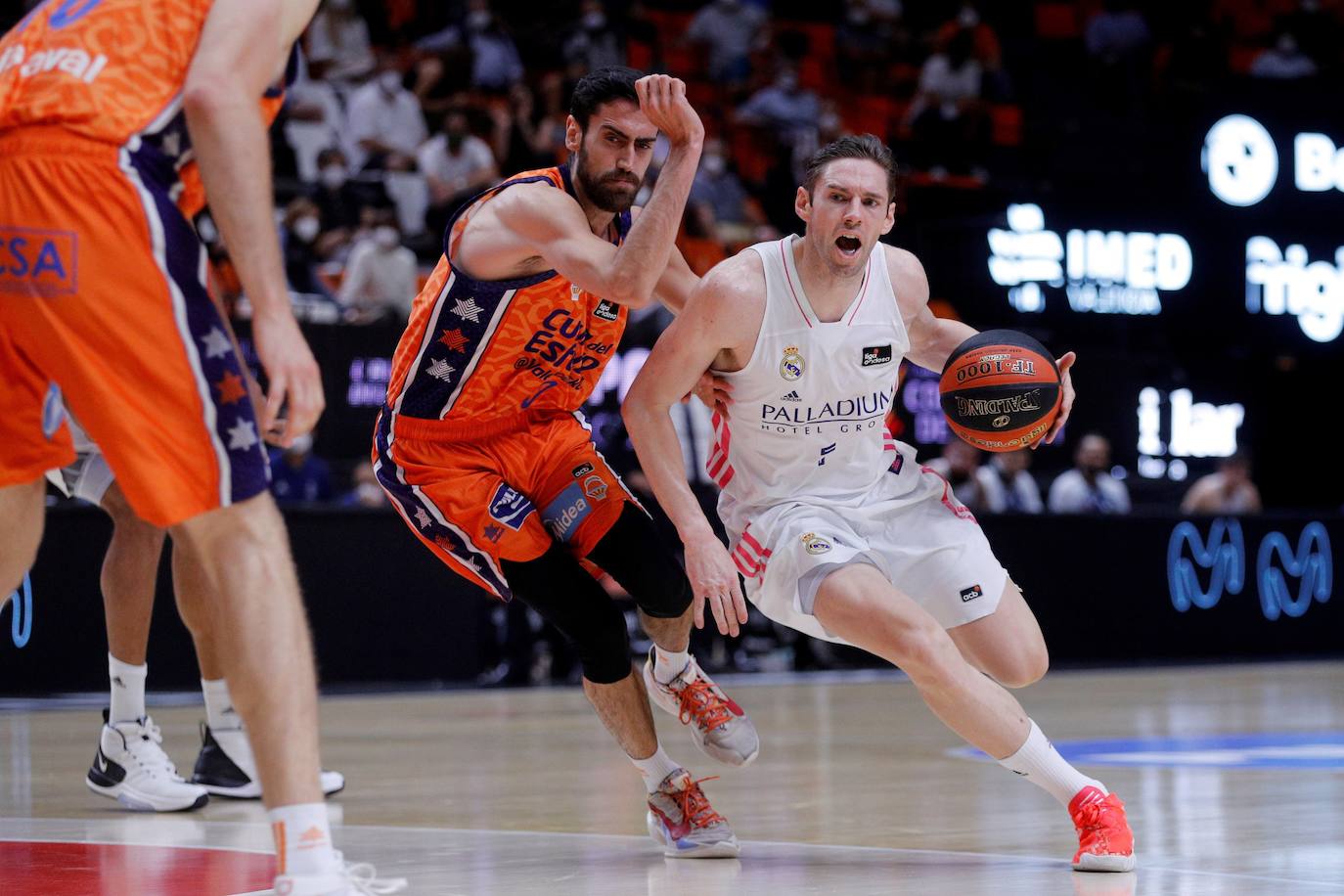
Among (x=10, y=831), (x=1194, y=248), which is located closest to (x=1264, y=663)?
(x=1194, y=248)

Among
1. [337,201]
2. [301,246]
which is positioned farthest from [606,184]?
[337,201]

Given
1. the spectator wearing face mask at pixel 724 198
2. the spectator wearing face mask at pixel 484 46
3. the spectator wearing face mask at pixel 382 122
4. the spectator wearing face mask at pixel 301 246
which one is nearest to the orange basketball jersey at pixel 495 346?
the spectator wearing face mask at pixel 301 246

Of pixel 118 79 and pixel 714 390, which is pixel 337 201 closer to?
pixel 714 390

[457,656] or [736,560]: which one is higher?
[736,560]

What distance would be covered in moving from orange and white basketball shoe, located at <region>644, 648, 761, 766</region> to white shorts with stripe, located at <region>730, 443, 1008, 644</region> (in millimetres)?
260

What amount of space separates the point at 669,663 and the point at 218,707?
5.08 feet

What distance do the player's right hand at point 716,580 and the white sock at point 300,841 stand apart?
1.45 meters

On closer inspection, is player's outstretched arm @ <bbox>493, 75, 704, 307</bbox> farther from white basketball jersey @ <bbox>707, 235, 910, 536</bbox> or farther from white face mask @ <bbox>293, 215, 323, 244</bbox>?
white face mask @ <bbox>293, 215, 323, 244</bbox>

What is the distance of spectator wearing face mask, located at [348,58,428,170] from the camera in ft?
41.5

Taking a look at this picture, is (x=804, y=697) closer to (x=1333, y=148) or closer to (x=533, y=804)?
(x=533, y=804)

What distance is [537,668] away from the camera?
35.5 feet

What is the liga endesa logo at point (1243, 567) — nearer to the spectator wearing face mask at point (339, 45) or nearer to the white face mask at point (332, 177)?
the white face mask at point (332, 177)

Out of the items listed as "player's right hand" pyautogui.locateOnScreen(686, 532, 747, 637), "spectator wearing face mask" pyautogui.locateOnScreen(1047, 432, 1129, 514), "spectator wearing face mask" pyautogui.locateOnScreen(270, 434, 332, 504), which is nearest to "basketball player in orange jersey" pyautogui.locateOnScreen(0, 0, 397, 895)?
"player's right hand" pyautogui.locateOnScreen(686, 532, 747, 637)

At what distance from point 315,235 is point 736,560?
24.4ft
